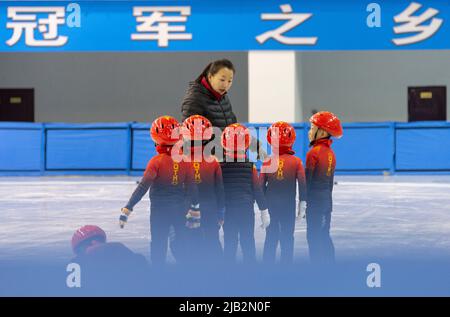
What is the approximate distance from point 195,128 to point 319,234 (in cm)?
108

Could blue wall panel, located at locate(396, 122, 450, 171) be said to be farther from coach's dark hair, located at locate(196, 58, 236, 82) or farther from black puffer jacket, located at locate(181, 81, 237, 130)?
coach's dark hair, located at locate(196, 58, 236, 82)

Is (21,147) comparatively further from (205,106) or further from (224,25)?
(205,106)

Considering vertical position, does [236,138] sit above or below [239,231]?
above

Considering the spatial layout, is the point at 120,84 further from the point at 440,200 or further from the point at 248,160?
the point at 248,160

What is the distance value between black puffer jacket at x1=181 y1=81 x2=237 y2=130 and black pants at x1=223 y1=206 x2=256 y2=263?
24.3 inches

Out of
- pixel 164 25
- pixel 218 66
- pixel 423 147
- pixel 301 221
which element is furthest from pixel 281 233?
pixel 164 25

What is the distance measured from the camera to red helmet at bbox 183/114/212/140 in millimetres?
3799

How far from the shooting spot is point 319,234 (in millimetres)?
4164

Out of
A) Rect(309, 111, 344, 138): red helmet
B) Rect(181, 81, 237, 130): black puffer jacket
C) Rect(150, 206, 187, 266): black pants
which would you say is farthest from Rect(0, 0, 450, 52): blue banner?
Rect(150, 206, 187, 266): black pants

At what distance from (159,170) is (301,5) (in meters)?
11.5

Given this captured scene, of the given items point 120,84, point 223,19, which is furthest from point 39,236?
point 120,84

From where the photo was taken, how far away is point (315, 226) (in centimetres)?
414

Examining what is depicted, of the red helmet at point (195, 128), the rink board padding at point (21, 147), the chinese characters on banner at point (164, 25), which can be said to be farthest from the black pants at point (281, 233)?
the rink board padding at point (21, 147)

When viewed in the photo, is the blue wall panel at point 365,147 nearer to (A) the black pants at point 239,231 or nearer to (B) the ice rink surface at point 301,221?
(B) the ice rink surface at point 301,221
